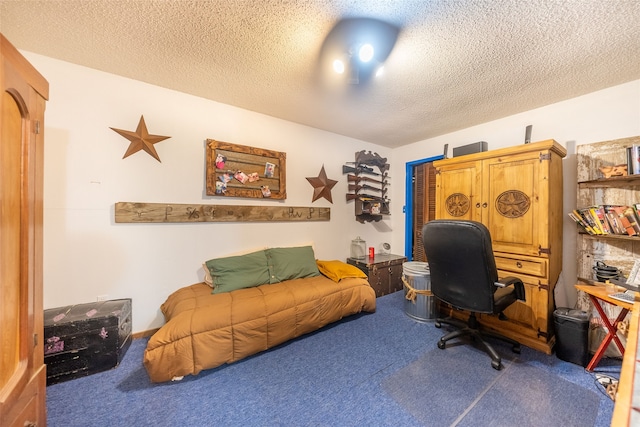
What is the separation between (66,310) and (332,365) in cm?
224

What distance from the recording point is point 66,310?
1.90 metres

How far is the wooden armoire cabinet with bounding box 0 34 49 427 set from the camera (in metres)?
0.77

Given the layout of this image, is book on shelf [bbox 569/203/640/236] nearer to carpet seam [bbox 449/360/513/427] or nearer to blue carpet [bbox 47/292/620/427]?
blue carpet [bbox 47/292/620/427]

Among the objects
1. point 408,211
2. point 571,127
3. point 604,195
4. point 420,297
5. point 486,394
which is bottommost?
point 486,394

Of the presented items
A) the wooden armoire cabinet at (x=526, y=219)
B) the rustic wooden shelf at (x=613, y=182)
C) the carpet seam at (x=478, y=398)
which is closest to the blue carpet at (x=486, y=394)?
the carpet seam at (x=478, y=398)

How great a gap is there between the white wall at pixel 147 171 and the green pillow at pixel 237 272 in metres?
A: 0.24

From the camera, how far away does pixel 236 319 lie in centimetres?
191

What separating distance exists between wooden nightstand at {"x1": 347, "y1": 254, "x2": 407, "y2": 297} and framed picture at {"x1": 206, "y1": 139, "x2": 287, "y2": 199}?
154 centimetres

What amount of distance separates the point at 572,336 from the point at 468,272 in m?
1.07

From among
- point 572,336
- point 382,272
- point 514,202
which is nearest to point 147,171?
Answer: point 382,272

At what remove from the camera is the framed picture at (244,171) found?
2.61 metres

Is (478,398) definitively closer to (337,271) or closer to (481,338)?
(481,338)

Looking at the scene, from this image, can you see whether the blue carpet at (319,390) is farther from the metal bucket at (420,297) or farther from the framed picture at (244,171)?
the framed picture at (244,171)

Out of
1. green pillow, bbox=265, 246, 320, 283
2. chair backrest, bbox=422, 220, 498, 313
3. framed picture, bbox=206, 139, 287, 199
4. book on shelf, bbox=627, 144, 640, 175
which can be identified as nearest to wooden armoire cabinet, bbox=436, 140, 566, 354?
chair backrest, bbox=422, 220, 498, 313
